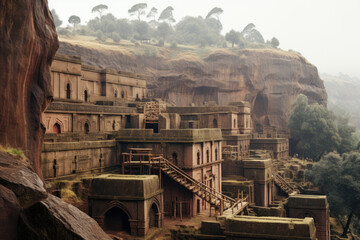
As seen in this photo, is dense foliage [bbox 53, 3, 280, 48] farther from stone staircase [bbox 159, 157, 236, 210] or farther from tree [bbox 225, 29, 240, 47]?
stone staircase [bbox 159, 157, 236, 210]

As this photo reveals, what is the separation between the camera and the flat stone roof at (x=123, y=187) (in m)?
28.1

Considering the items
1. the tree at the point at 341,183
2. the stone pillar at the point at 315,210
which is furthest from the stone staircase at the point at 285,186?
the stone pillar at the point at 315,210

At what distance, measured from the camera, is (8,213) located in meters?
9.77

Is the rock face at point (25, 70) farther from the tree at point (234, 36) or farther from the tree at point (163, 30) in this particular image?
the tree at point (163, 30)

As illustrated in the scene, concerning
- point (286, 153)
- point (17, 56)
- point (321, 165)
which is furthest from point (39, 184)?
point (286, 153)

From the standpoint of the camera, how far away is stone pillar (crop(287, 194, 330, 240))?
3800 cm

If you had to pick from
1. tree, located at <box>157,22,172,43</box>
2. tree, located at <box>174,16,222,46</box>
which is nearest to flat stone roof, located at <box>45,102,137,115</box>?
tree, located at <box>174,16,222,46</box>

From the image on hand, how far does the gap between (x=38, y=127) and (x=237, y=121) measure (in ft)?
147

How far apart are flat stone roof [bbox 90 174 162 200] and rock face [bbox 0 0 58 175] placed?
417 inches

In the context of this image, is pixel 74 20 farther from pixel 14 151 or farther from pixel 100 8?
pixel 14 151

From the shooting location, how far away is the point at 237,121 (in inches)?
2368

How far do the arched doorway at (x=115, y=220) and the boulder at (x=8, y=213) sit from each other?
20.4 metres

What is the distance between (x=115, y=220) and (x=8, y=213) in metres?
20.8

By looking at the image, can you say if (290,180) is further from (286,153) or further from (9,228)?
(9,228)
